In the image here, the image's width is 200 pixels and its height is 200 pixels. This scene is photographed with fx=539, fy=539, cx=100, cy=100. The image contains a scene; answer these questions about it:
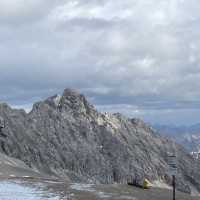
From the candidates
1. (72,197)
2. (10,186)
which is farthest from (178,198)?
(10,186)

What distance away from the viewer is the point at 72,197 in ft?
152

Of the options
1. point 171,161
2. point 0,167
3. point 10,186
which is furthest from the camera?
point 0,167

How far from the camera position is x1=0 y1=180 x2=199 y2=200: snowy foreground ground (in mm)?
46475

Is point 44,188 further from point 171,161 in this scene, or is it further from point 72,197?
point 171,161

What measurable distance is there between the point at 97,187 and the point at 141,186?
4.77 m

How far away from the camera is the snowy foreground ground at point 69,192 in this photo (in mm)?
46475

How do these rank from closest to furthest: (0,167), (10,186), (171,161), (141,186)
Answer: (171,161), (10,186), (141,186), (0,167)

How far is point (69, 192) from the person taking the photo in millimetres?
49719

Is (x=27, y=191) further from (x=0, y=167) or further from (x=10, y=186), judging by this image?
(x=0, y=167)

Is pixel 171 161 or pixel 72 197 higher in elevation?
pixel 171 161

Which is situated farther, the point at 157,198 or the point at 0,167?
the point at 0,167

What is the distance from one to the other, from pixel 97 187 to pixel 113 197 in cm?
836

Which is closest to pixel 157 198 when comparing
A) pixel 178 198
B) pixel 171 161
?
pixel 178 198

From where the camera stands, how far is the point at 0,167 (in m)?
76.8
